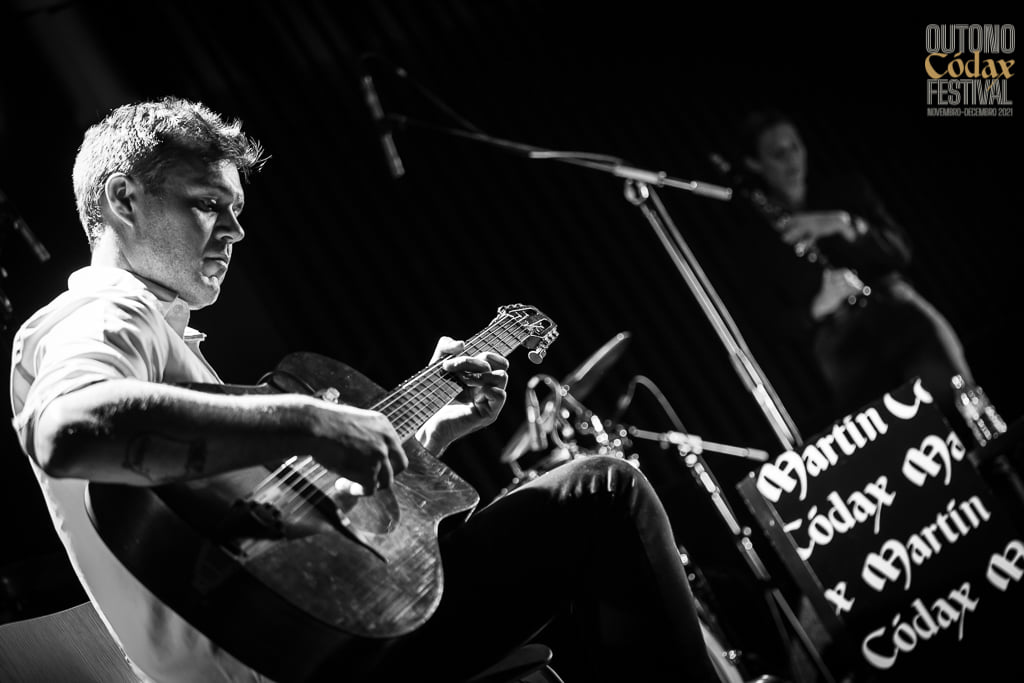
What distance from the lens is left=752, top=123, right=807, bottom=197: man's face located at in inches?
183

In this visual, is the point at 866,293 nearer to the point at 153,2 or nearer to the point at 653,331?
the point at 653,331

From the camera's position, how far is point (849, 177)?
4.55 m

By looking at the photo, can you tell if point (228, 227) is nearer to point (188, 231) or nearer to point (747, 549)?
point (188, 231)

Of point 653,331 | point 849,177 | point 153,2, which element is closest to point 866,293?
point 849,177

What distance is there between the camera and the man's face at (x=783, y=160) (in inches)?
183

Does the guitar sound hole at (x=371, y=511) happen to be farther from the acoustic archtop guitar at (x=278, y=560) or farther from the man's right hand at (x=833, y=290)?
the man's right hand at (x=833, y=290)

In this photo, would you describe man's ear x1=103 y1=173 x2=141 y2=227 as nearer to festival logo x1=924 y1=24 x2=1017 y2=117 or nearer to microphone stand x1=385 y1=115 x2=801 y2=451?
microphone stand x1=385 y1=115 x2=801 y2=451

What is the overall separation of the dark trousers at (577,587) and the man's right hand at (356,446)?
252mm

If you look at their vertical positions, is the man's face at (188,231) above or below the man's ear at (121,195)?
below

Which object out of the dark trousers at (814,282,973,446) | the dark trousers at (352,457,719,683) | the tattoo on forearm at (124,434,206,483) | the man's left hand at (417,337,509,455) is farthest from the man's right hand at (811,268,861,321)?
the tattoo on forearm at (124,434,206,483)

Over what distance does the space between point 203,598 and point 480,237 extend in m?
3.67

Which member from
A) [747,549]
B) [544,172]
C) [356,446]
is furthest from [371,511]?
[544,172]

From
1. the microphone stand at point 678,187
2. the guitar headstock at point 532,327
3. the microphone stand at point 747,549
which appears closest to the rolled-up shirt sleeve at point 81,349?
the guitar headstock at point 532,327

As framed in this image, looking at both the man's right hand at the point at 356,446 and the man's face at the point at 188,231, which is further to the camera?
the man's face at the point at 188,231
